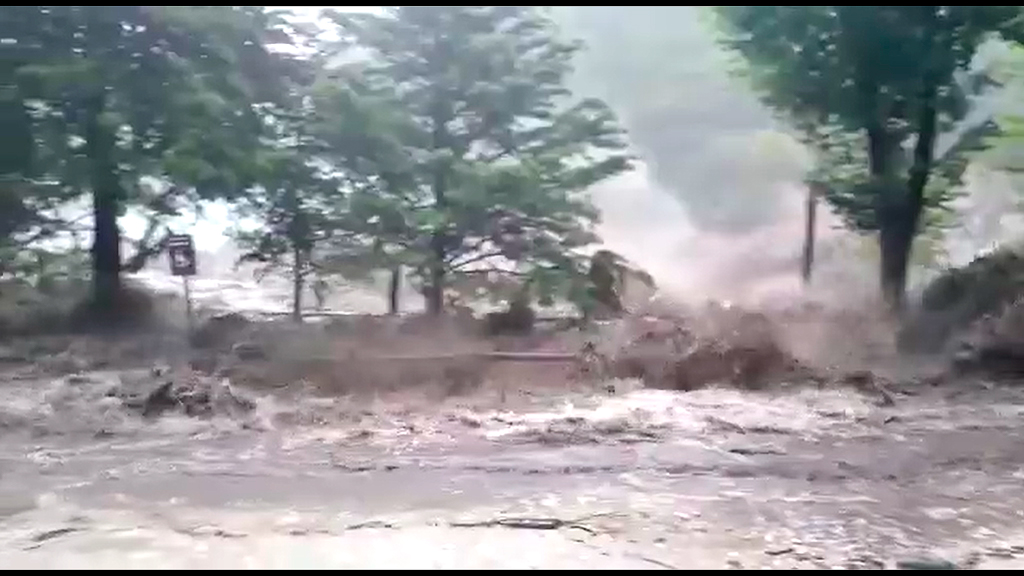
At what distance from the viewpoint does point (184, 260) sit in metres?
4.39

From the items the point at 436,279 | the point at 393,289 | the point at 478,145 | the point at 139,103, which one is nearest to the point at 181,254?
the point at 139,103

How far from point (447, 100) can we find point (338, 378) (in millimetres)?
1250

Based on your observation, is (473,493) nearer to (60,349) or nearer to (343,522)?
(343,522)

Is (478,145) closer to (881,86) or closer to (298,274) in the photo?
(298,274)

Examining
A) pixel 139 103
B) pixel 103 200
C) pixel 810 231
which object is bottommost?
pixel 810 231

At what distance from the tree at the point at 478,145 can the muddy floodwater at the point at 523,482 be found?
69cm

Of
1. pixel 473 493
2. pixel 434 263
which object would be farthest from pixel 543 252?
pixel 473 493

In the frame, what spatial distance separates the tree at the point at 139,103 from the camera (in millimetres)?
4402

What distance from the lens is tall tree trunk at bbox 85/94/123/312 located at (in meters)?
4.40

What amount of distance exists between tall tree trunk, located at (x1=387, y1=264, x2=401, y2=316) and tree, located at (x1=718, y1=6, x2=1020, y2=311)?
169cm

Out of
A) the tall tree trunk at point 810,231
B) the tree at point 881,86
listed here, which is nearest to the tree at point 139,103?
the tree at point 881,86

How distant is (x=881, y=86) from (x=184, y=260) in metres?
3.04

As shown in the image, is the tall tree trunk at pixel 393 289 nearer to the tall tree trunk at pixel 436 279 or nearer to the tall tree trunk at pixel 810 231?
the tall tree trunk at pixel 436 279

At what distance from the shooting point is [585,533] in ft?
9.62
